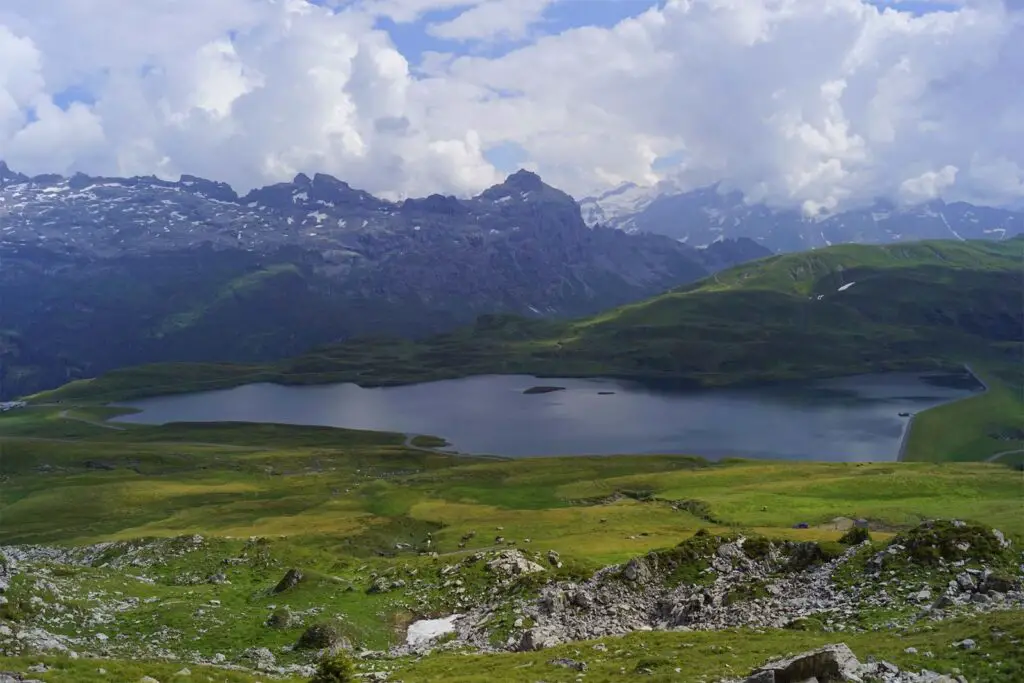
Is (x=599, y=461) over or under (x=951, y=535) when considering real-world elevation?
under

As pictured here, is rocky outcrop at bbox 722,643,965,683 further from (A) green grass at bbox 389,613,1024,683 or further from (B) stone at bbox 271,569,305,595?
(B) stone at bbox 271,569,305,595

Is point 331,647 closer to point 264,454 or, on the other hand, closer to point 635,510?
point 635,510

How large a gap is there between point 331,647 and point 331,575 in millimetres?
14959

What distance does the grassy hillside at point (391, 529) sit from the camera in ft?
101

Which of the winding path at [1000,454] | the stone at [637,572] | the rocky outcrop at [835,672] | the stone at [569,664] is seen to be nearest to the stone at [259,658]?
the stone at [569,664]

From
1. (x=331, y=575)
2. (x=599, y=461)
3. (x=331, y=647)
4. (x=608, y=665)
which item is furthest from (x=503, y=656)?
(x=599, y=461)

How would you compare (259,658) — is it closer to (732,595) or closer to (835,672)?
(732,595)

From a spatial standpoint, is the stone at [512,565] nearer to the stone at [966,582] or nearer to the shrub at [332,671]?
the shrub at [332,671]

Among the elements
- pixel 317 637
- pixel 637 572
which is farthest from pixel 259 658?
pixel 637 572

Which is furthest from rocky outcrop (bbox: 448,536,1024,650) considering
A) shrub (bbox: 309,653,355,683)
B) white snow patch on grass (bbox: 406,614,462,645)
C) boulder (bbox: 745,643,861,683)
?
shrub (bbox: 309,653,355,683)

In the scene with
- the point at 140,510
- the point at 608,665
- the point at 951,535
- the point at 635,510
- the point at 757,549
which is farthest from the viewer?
the point at 140,510

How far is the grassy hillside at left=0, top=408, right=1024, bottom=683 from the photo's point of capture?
30906 mm

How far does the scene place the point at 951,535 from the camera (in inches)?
1532

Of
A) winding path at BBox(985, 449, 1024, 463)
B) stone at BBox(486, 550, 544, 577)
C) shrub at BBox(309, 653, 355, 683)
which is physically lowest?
winding path at BBox(985, 449, 1024, 463)
